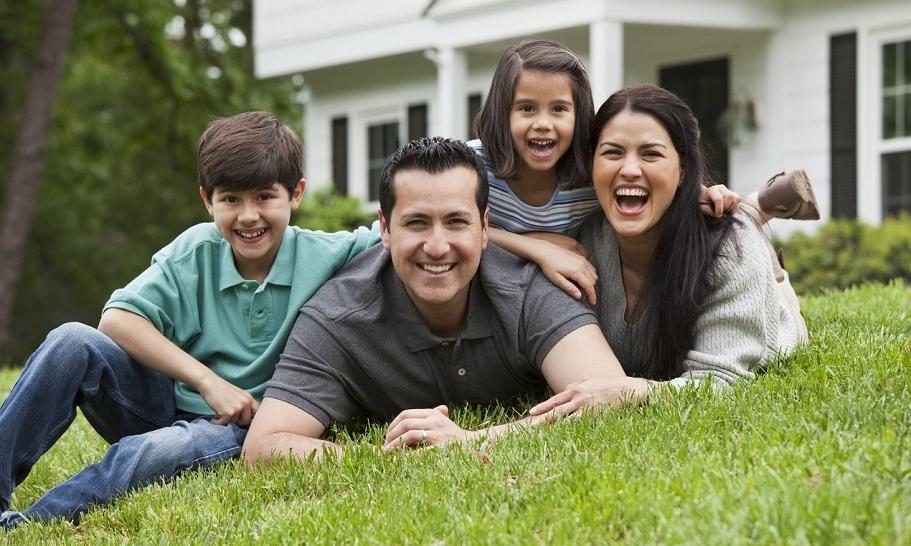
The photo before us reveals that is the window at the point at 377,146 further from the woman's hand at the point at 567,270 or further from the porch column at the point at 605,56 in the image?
the woman's hand at the point at 567,270

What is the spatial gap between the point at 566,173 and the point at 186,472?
1.95m

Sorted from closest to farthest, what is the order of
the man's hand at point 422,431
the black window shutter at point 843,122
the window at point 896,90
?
1. the man's hand at point 422,431
2. the window at point 896,90
3. the black window shutter at point 843,122

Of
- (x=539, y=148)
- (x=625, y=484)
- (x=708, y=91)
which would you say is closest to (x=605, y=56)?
(x=708, y=91)

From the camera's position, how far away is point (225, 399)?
4.64 m

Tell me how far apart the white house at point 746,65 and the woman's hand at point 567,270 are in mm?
7190

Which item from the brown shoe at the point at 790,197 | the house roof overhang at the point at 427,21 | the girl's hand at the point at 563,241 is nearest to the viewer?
the girl's hand at the point at 563,241

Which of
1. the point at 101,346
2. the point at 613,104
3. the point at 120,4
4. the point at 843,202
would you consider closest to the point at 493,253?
the point at 613,104

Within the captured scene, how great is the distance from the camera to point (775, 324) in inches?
194

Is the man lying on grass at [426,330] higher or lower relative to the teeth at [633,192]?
lower

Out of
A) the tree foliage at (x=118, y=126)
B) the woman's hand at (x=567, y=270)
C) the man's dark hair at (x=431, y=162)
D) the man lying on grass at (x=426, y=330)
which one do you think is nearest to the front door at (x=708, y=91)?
the woman's hand at (x=567, y=270)

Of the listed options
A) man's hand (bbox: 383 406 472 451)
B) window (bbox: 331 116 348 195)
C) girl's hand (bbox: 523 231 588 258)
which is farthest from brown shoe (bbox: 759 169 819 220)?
window (bbox: 331 116 348 195)

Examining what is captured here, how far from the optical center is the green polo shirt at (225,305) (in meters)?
4.80

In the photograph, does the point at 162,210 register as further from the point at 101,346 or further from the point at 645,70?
the point at 101,346

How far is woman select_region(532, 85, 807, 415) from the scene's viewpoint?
464 centimetres
